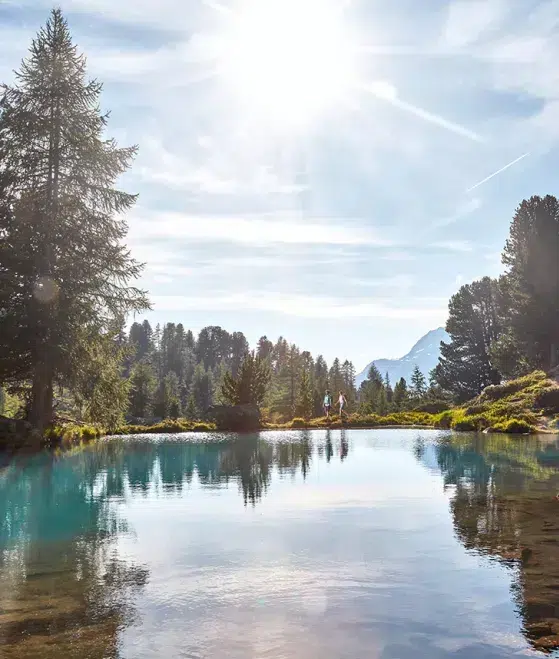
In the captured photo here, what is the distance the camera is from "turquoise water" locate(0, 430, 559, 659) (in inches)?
199

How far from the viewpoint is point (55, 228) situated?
81.7ft

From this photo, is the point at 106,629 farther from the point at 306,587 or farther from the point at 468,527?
the point at 468,527

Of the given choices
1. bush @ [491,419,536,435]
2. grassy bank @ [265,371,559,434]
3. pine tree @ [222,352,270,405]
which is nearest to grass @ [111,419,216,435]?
pine tree @ [222,352,270,405]

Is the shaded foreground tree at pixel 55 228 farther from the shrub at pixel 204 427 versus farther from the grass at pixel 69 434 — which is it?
the shrub at pixel 204 427

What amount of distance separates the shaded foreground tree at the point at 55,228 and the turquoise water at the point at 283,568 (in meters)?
10.1

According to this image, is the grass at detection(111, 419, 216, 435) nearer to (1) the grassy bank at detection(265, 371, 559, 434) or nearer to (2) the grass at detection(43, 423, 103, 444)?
A: (1) the grassy bank at detection(265, 371, 559, 434)

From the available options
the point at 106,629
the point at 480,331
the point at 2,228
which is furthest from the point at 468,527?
the point at 480,331

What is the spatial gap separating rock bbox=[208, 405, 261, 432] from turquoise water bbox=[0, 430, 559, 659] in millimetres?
29587

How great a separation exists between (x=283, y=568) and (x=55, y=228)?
2131 centimetres

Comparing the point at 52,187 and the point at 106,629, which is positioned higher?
the point at 52,187

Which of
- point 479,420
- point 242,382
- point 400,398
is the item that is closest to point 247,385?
point 242,382

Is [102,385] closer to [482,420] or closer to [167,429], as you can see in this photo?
[167,429]

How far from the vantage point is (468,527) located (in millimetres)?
9242

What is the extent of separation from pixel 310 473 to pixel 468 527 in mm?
7901
